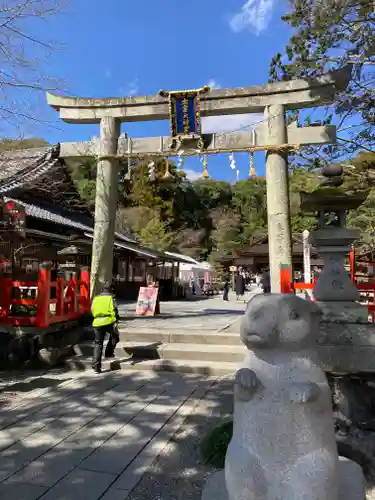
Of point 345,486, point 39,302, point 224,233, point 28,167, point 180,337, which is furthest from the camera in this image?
point 224,233

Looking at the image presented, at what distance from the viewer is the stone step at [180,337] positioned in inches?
296

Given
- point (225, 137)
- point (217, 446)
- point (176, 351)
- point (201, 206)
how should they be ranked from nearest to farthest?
point (217, 446)
point (176, 351)
point (225, 137)
point (201, 206)

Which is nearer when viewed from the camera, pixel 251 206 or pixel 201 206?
pixel 201 206

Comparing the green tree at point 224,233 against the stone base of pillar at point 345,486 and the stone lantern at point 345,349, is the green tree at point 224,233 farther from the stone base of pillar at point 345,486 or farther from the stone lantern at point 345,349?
the stone base of pillar at point 345,486

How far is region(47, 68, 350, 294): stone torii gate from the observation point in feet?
28.3

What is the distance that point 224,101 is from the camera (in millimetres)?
9367

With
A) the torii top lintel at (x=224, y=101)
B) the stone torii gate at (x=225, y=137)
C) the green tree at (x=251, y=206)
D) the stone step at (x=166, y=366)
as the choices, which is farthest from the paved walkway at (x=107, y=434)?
the green tree at (x=251, y=206)

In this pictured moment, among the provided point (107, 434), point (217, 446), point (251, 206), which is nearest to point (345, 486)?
point (217, 446)

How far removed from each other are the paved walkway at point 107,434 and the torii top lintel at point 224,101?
254 inches

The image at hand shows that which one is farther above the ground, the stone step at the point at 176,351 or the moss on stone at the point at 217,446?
the stone step at the point at 176,351

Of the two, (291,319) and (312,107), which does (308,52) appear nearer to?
(312,107)

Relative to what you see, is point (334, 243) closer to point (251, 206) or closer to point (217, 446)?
point (217, 446)

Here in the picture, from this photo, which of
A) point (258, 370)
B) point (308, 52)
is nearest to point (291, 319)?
point (258, 370)

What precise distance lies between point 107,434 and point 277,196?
6.40 m
